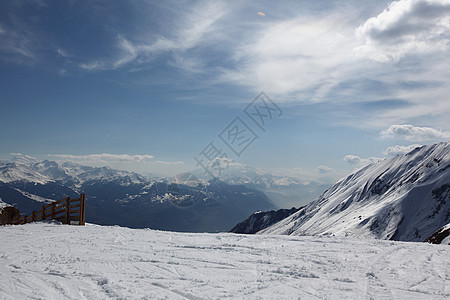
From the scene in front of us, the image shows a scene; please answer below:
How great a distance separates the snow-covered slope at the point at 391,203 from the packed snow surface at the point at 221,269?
11209 cm

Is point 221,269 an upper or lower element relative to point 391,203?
upper

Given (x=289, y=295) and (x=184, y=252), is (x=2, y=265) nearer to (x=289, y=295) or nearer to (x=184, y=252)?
(x=184, y=252)

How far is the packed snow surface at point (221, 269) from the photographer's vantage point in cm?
631

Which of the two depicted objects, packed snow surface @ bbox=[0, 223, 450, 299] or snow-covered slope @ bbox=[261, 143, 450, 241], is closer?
packed snow surface @ bbox=[0, 223, 450, 299]

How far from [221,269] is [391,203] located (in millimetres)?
144773

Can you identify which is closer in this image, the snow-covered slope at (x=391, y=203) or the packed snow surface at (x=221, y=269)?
the packed snow surface at (x=221, y=269)

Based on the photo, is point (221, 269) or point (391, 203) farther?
point (391, 203)

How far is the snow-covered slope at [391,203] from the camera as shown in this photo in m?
109

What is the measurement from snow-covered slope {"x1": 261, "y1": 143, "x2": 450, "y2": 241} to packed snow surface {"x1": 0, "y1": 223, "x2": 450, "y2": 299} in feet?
368

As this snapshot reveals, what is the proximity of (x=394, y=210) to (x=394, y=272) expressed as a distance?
134033 mm

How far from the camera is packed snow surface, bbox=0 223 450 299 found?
249 inches

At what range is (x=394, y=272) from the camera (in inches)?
310

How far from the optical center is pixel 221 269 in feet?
26.1

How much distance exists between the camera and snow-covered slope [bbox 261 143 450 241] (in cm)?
10869
